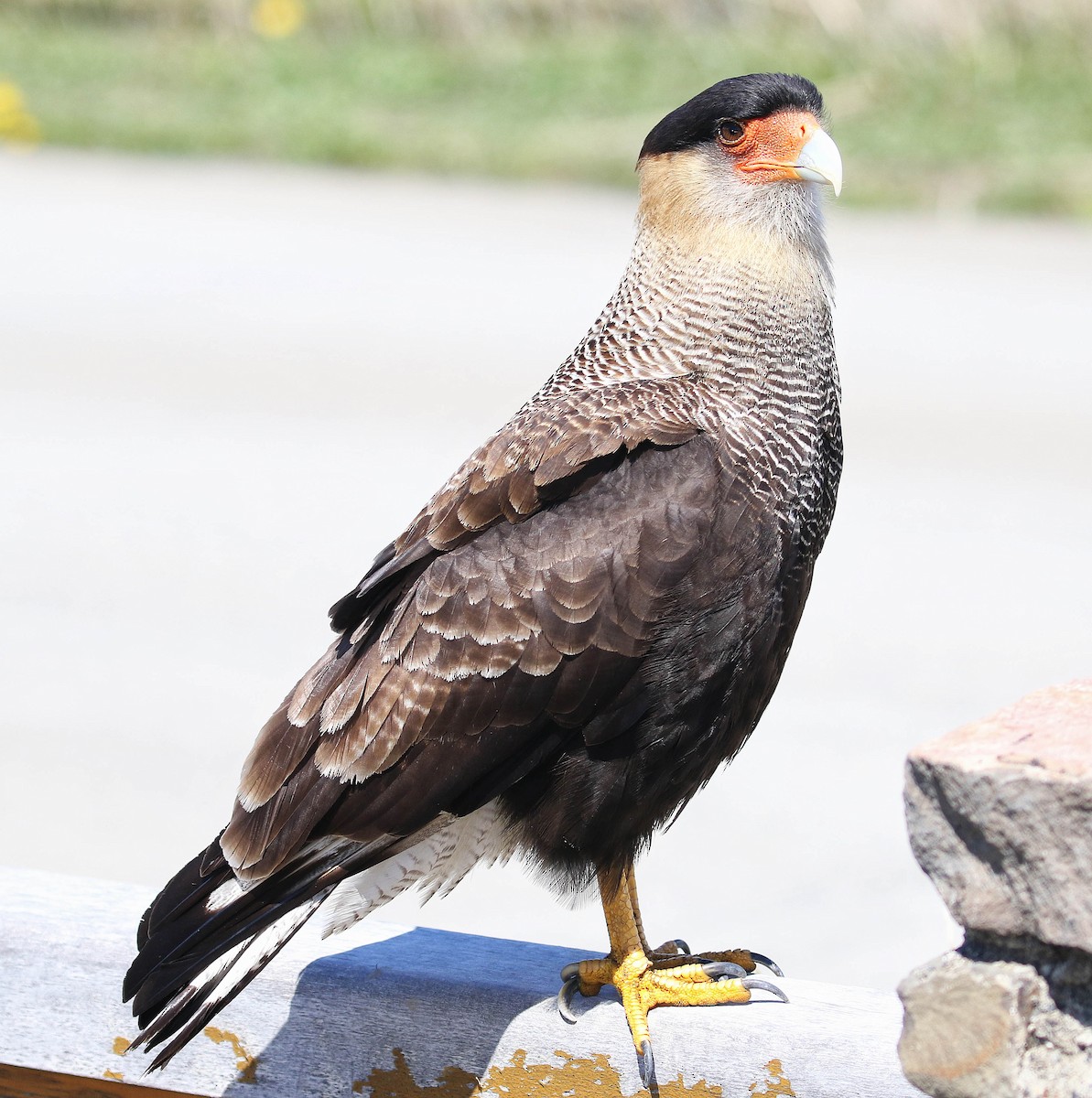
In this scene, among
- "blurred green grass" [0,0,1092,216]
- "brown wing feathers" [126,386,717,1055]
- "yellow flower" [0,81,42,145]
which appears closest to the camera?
"brown wing feathers" [126,386,717,1055]

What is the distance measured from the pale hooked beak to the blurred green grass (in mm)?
9277

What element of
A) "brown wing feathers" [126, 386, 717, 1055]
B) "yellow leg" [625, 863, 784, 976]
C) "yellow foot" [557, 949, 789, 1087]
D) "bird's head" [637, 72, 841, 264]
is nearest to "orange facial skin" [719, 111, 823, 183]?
"bird's head" [637, 72, 841, 264]

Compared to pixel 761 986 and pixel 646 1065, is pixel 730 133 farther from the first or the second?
pixel 646 1065

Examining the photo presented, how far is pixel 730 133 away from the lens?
9.59ft

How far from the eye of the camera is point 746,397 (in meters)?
2.71

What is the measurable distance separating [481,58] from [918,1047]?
14.9m

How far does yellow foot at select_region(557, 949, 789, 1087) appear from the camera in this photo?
7.61ft

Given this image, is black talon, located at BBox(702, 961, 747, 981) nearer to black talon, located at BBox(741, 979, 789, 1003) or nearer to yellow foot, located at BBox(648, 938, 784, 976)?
yellow foot, located at BBox(648, 938, 784, 976)

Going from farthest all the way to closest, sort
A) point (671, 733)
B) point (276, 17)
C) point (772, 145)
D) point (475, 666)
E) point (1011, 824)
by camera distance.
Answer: point (276, 17), point (772, 145), point (671, 733), point (475, 666), point (1011, 824)

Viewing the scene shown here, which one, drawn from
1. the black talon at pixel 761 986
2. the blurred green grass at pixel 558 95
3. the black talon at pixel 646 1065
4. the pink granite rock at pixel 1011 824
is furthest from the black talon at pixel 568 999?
the blurred green grass at pixel 558 95

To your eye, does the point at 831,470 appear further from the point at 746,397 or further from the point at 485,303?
the point at 485,303

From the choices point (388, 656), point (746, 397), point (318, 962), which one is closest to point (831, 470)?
point (746, 397)

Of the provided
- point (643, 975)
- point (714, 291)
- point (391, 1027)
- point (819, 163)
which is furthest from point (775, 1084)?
point (819, 163)

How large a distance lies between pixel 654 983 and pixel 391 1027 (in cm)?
43
